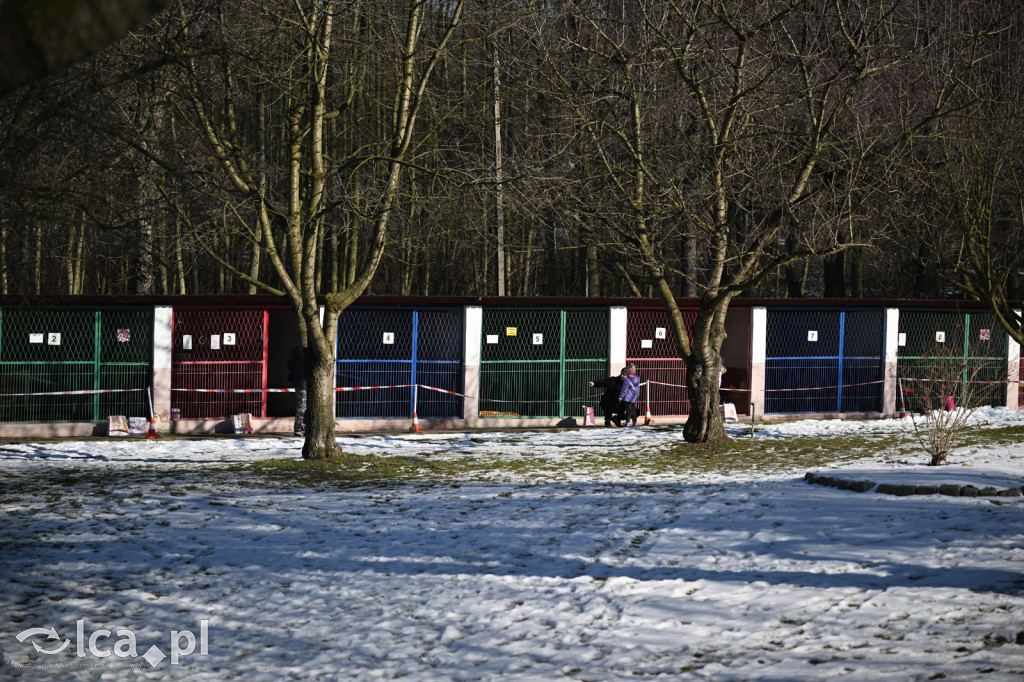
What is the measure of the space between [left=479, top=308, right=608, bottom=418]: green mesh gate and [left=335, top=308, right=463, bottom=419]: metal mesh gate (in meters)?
0.70

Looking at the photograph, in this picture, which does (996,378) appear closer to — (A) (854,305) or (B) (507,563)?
(A) (854,305)

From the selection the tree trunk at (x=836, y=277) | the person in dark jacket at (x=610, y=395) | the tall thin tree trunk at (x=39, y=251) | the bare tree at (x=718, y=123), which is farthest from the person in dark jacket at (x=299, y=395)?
the tree trunk at (x=836, y=277)

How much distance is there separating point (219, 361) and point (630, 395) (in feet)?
26.6

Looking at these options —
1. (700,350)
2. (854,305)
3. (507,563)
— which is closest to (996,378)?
(854,305)

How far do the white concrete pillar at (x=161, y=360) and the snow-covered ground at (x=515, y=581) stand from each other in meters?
6.38

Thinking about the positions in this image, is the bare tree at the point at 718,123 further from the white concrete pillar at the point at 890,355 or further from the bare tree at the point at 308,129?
the white concrete pillar at the point at 890,355

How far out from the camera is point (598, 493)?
40.1ft

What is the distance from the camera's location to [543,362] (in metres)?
21.4

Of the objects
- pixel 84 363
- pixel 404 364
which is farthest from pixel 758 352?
pixel 84 363

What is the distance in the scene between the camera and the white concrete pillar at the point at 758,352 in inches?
880

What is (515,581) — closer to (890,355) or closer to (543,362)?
(543,362)

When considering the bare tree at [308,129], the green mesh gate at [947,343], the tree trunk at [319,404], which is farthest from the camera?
the green mesh gate at [947,343]

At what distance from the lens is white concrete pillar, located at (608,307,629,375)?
21.7m

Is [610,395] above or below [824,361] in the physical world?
below
